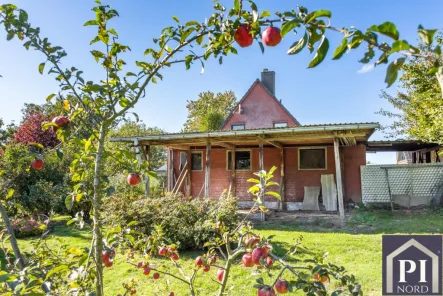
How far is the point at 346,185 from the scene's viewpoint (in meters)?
11.2

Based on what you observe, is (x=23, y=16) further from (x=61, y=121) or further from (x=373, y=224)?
(x=373, y=224)

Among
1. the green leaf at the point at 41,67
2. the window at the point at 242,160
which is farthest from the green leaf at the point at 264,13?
the window at the point at 242,160

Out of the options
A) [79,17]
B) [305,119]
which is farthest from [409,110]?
[79,17]

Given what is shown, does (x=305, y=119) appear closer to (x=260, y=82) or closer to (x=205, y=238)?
(x=260, y=82)

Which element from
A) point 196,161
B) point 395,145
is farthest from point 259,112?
point 395,145

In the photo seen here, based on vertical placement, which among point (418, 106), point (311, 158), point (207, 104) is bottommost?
point (311, 158)

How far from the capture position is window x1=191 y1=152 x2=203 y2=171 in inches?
517

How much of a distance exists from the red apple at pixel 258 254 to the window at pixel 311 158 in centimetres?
1077

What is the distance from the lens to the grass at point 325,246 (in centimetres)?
404

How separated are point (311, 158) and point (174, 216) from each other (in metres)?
7.29

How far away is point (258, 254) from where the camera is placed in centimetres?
136

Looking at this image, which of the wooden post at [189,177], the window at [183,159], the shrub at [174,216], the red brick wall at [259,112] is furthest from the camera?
the red brick wall at [259,112]

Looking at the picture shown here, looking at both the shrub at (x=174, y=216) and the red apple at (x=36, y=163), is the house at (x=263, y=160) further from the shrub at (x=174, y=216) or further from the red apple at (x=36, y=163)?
the red apple at (x=36, y=163)

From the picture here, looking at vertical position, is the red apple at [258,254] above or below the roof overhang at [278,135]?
below
